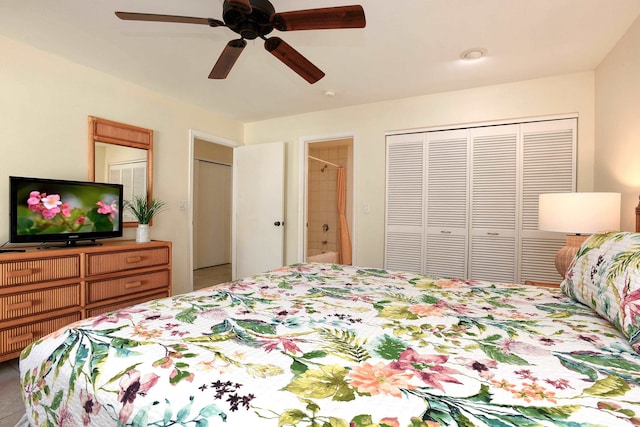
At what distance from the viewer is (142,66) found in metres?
2.86

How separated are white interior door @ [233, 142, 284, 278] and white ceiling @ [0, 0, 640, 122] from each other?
1.09 metres

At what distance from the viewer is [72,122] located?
280cm

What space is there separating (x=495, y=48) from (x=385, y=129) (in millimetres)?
1406

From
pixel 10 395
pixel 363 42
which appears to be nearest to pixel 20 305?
pixel 10 395

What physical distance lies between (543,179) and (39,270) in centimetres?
431

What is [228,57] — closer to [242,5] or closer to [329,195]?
[242,5]

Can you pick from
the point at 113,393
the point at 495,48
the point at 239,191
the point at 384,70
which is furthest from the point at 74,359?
the point at 239,191

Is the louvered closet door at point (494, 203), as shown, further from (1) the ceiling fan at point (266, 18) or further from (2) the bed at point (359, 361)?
(1) the ceiling fan at point (266, 18)

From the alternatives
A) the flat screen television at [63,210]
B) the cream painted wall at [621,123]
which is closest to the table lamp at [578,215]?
the cream painted wall at [621,123]

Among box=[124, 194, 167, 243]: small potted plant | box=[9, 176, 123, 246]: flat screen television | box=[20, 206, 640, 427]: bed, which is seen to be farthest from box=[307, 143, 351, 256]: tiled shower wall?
box=[20, 206, 640, 427]: bed

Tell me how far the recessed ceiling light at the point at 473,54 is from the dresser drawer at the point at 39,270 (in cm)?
351

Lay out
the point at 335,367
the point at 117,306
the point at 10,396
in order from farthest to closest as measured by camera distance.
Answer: the point at 117,306 < the point at 10,396 < the point at 335,367

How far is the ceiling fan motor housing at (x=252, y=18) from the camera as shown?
5.21 feet

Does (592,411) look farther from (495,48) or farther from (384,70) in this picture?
(384,70)
